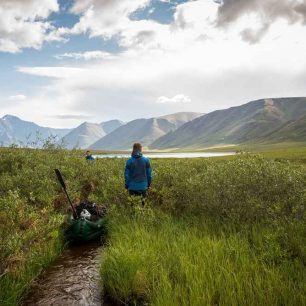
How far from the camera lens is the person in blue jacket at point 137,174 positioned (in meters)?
15.3

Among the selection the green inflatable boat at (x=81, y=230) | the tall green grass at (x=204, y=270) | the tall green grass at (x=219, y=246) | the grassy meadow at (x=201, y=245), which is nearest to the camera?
the tall green grass at (x=204, y=270)

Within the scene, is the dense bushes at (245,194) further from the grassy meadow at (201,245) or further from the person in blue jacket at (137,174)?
the person in blue jacket at (137,174)

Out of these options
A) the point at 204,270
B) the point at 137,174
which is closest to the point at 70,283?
the point at 204,270

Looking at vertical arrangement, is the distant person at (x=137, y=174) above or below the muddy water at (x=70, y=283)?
above

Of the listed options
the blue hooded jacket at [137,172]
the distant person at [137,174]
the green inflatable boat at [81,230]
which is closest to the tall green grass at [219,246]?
the green inflatable boat at [81,230]

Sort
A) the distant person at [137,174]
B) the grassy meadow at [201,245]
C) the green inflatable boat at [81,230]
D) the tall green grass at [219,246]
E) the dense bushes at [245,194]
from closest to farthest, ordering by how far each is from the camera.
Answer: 1. the tall green grass at [219,246]
2. the grassy meadow at [201,245]
3. the dense bushes at [245,194]
4. the green inflatable boat at [81,230]
5. the distant person at [137,174]

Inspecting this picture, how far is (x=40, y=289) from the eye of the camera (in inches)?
387

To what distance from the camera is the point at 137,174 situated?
1545 cm

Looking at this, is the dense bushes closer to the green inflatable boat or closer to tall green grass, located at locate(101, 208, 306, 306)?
tall green grass, located at locate(101, 208, 306, 306)

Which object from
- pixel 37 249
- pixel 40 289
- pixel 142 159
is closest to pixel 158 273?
pixel 40 289

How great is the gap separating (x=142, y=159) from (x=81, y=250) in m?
4.50

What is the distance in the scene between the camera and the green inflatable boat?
14.0m

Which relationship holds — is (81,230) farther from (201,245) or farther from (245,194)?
(245,194)

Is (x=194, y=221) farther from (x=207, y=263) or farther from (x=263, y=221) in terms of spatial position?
(x=207, y=263)
